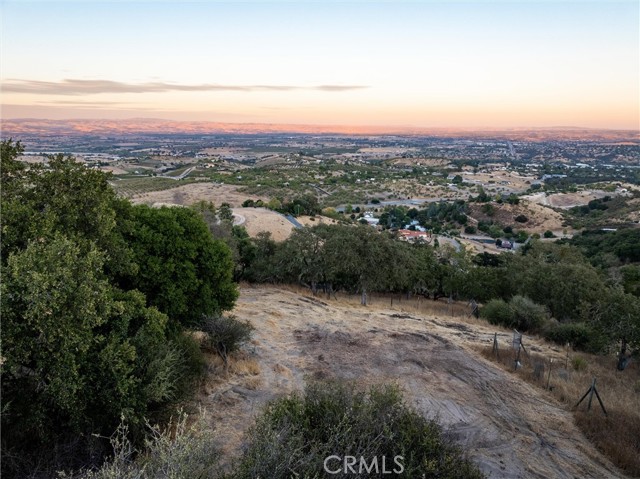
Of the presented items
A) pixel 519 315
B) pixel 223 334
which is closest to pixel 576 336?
pixel 519 315

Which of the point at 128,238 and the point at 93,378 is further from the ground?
the point at 128,238

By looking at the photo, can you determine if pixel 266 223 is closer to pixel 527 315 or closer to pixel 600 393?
pixel 527 315

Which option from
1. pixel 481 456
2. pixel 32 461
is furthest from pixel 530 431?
pixel 32 461

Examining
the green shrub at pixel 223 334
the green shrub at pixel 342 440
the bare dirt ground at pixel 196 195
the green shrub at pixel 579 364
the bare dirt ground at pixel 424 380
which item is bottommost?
the bare dirt ground at pixel 196 195

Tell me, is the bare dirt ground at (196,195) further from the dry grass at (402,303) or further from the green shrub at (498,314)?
the green shrub at (498,314)

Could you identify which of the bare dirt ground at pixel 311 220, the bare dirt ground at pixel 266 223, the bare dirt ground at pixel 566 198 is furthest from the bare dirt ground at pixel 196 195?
the bare dirt ground at pixel 566 198

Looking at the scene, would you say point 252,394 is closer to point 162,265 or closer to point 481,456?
point 162,265

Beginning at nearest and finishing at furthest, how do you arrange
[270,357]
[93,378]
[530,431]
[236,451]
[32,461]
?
[32,461]
[93,378]
[236,451]
[530,431]
[270,357]
